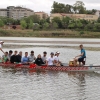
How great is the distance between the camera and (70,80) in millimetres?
22328

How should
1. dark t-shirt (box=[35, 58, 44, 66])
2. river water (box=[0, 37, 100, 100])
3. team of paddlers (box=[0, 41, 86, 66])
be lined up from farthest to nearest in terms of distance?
1. dark t-shirt (box=[35, 58, 44, 66])
2. team of paddlers (box=[0, 41, 86, 66])
3. river water (box=[0, 37, 100, 100])

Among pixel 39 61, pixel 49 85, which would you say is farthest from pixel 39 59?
pixel 49 85

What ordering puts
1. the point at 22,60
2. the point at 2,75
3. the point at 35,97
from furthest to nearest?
the point at 22,60 → the point at 2,75 → the point at 35,97

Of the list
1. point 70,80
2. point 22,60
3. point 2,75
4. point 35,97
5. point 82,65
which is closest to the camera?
point 35,97

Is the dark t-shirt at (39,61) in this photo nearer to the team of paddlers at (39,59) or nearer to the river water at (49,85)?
the team of paddlers at (39,59)

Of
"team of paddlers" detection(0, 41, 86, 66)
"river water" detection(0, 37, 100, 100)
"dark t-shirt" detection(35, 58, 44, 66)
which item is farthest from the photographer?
"dark t-shirt" detection(35, 58, 44, 66)

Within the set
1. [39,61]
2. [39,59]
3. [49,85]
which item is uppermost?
[39,59]

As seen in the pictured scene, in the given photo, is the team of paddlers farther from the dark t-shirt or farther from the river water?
the river water

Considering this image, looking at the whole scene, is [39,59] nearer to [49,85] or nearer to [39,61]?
[39,61]

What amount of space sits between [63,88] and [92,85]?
222 centimetres

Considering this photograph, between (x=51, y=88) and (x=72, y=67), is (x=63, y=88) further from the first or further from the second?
(x=72, y=67)

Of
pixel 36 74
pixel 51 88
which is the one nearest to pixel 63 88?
pixel 51 88

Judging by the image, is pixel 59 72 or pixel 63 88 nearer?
pixel 63 88

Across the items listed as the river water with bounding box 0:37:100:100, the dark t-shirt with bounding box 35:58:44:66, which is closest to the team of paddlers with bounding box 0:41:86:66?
the dark t-shirt with bounding box 35:58:44:66
